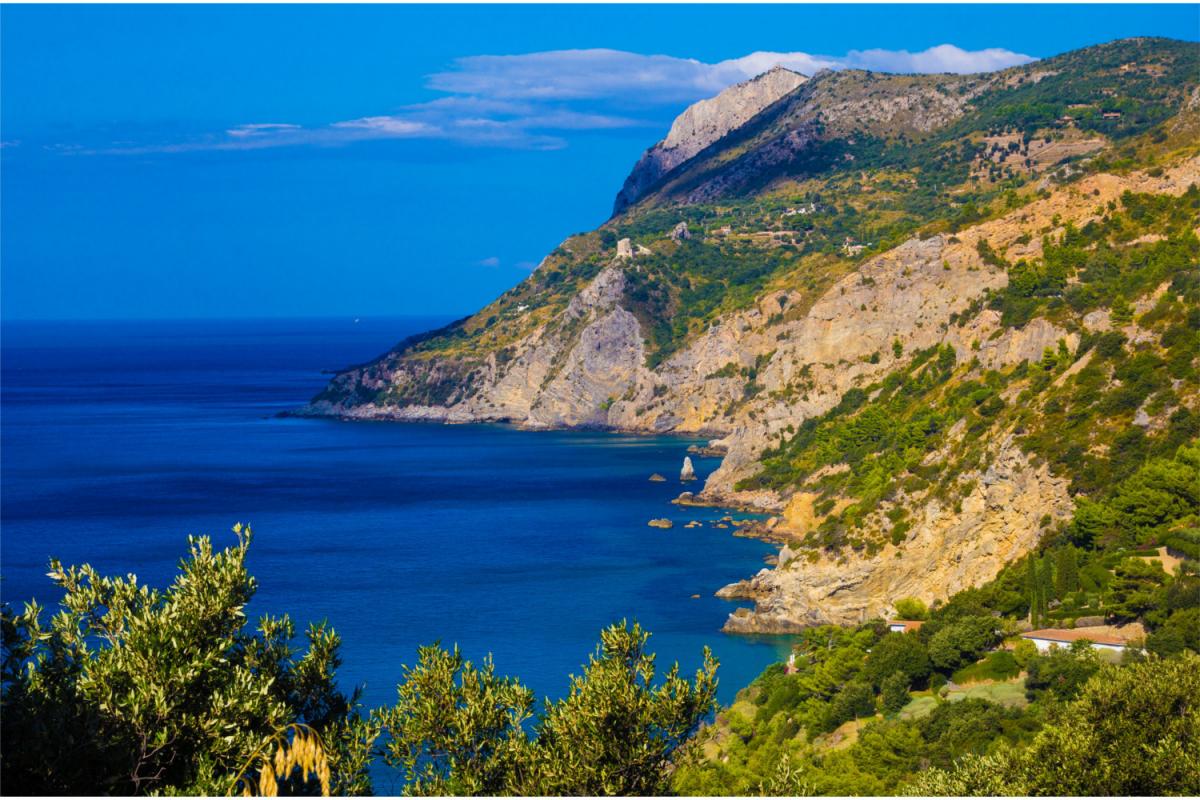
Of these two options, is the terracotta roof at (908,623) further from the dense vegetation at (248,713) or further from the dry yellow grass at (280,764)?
the dry yellow grass at (280,764)

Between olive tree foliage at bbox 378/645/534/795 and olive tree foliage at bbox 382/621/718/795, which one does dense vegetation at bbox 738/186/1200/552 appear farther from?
olive tree foliage at bbox 378/645/534/795

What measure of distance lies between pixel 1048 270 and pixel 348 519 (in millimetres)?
44766

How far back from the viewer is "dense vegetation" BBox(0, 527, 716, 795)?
16125 millimetres

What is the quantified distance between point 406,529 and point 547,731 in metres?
66.2

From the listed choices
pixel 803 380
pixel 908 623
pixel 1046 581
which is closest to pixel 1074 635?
pixel 1046 581

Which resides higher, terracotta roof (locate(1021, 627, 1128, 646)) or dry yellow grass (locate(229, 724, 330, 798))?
dry yellow grass (locate(229, 724, 330, 798))

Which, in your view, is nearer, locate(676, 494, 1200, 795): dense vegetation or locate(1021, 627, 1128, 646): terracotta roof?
locate(676, 494, 1200, 795): dense vegetation

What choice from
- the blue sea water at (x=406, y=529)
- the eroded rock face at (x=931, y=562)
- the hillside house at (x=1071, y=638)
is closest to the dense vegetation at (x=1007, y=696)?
the hillside house at (x=1071, y=638)

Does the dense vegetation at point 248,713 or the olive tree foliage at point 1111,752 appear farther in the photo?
the olive tree foliage at point 1111,752

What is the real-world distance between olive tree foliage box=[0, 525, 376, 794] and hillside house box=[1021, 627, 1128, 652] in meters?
25.6

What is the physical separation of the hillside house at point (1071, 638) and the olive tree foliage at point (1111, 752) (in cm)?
1420

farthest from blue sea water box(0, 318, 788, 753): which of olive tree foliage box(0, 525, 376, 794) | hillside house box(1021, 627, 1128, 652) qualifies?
olive tree foliage box(0, 525, 376, 794)

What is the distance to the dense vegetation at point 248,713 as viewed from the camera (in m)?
16.1

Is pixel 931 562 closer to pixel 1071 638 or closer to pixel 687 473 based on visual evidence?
pixel 1071 638
